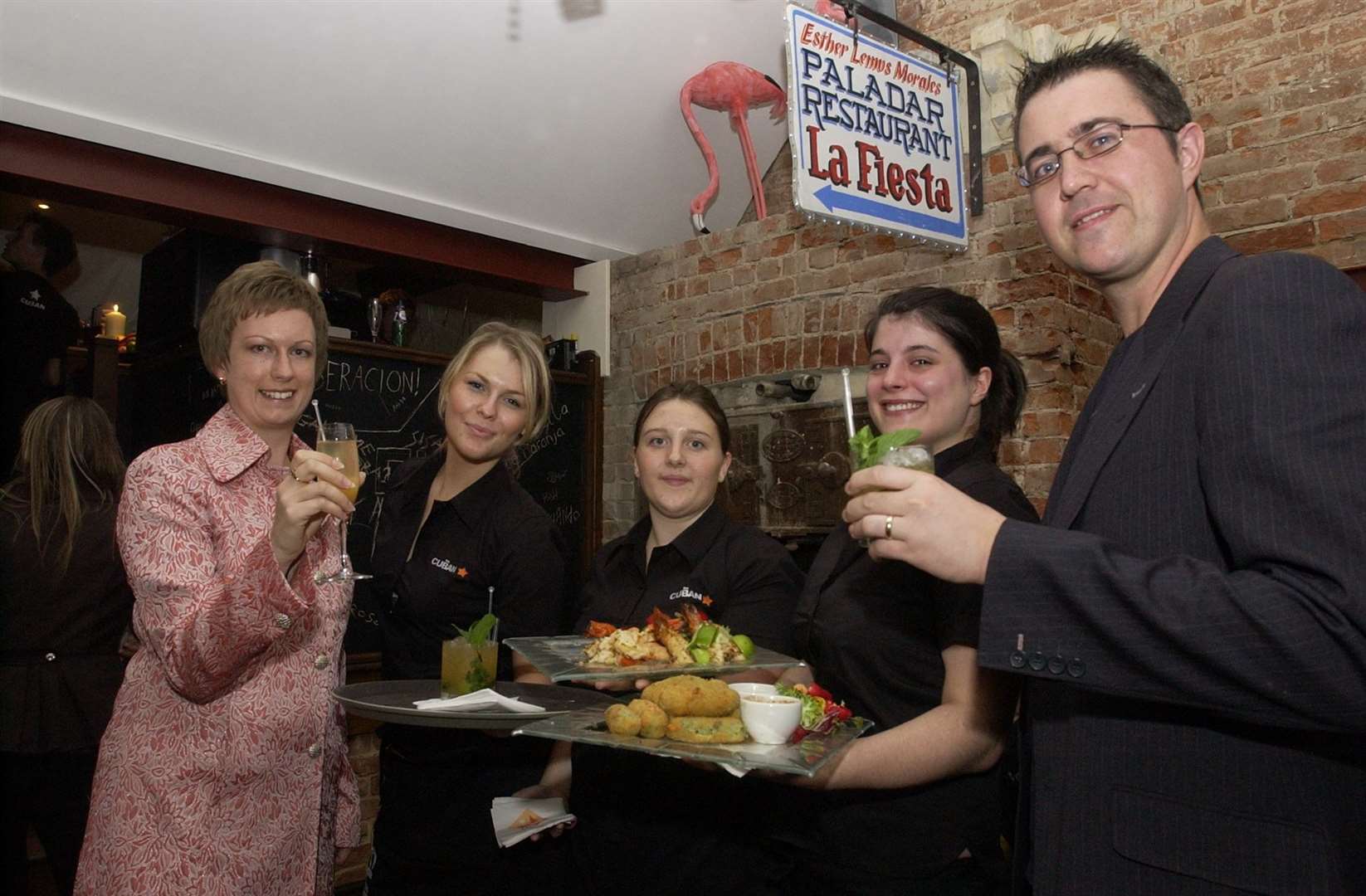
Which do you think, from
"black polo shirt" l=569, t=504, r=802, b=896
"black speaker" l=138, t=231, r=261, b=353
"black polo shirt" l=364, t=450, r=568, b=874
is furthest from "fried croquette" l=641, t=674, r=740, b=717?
"black speaker" l=138, t=231, r=261, b=353

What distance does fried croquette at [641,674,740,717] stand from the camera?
1583 mm

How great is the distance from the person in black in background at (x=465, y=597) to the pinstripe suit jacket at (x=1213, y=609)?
1.29m

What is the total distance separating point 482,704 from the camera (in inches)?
67.6

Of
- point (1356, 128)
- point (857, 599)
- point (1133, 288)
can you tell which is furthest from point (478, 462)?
point (1356, 128)

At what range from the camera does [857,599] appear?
1595 millimetres

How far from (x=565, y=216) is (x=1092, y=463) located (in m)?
3.78

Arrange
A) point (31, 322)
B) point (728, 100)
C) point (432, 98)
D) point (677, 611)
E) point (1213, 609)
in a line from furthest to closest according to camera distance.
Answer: point (31, 322)
point (728, 100)
point (432, 98)
point (677, 611)
point (1213, 609)

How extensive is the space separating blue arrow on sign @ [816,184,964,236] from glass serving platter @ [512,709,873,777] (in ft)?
5.26

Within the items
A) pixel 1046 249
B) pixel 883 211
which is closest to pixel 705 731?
pixel 883 211

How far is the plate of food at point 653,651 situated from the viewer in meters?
1.69

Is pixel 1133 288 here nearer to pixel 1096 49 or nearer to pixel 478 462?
pixel 1096 49

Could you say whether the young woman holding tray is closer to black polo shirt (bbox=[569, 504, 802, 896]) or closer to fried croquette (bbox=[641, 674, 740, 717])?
black polo shirt (bbox=[569, 504, 802, 896])

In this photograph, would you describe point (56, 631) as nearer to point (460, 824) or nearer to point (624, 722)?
point (460, 824)

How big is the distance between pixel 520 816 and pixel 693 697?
631 millimetres
